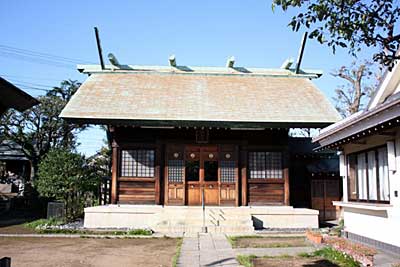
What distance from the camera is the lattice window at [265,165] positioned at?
16.4 meters

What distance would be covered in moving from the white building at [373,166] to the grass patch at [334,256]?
1.15 meters

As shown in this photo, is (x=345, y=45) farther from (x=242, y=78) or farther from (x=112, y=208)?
(x=242, y=78)

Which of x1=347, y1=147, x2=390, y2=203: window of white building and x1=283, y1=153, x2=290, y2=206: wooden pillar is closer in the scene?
x1=347, y1=147, x2=390, y2=203: window of white building

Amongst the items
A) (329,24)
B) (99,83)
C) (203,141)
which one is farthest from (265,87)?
(329,24)

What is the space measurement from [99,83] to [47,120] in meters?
9.43

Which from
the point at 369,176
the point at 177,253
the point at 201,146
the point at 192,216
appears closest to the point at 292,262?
the point at 177,253

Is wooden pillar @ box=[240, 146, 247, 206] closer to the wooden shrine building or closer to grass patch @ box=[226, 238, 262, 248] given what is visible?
the wooden shrine building

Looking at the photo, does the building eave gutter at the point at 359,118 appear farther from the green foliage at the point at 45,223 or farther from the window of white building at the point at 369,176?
the green foliage at the point at 45,223

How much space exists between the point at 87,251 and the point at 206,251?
314 centimetres

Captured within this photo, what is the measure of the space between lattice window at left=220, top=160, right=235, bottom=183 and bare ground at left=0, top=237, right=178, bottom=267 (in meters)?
4.35

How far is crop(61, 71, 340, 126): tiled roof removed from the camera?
1545 centimetres

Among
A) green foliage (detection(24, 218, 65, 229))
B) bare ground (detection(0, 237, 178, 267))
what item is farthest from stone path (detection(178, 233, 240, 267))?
green foliage (detection(24, 218, 65, 229))

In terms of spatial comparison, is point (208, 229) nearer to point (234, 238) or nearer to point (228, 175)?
point (234, 238)

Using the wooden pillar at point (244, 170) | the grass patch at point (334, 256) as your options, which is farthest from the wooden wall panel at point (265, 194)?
the grass patch at point (334, 256)
